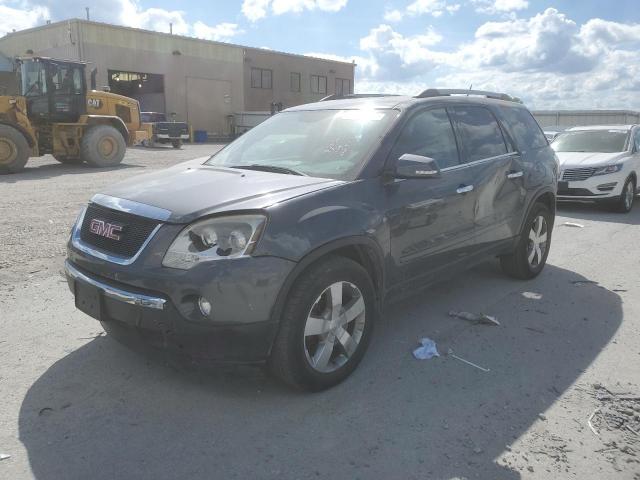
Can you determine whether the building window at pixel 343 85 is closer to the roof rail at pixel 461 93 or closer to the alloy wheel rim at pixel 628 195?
the alloy wheel rim at pixel 628 195

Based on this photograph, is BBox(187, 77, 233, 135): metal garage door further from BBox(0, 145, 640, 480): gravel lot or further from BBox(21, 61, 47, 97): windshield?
BBox(0, 145, 640, 480): gravel lot

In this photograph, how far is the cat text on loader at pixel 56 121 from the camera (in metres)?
14.3

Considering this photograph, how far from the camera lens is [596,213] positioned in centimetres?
1029

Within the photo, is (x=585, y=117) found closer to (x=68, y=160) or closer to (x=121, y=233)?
(x=68, y=160)

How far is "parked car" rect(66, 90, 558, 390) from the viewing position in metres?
2.88

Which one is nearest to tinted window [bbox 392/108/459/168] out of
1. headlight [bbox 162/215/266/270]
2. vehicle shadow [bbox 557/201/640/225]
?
headlight [bbox 162/215/266/270]

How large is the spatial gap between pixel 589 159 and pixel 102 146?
42.6ft

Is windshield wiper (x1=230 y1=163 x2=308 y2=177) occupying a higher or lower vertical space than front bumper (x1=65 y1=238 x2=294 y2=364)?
higher

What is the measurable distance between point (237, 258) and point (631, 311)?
3861mm

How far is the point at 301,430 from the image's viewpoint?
296cm

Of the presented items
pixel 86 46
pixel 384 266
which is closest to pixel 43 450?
pixel 384 266

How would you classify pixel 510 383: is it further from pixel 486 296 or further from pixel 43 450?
pixel 43 450

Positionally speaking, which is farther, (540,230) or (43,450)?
(540,230)

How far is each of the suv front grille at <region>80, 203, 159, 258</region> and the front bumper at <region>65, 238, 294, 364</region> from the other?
0.43ft
